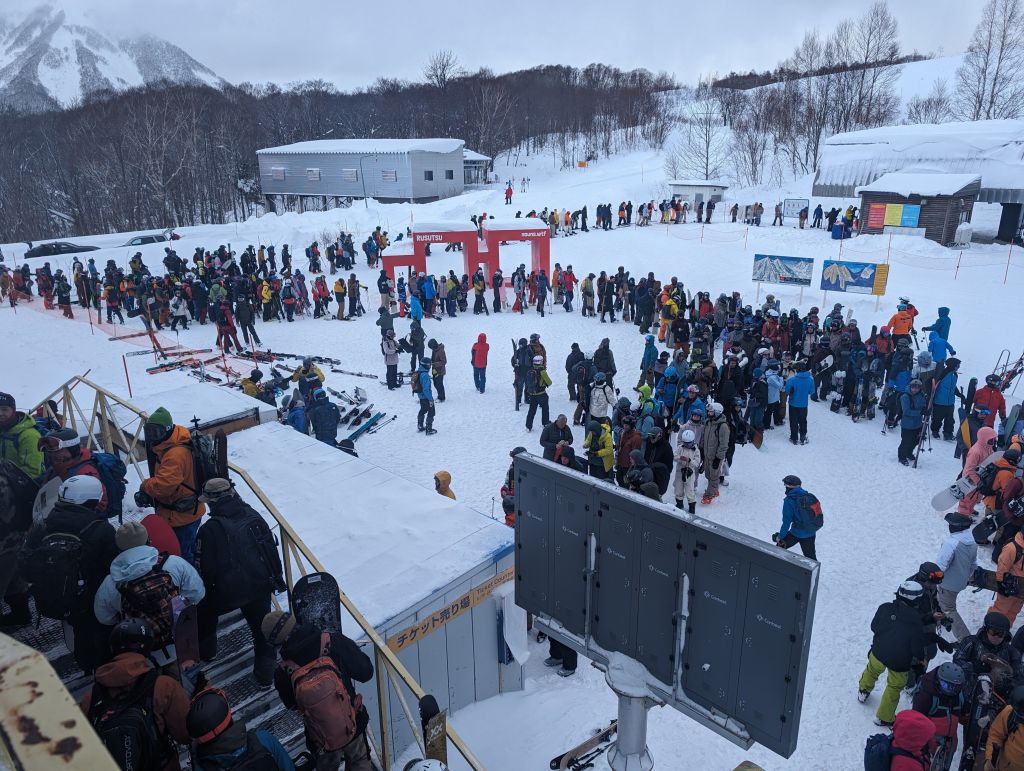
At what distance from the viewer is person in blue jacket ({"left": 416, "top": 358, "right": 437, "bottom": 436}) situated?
11.9m

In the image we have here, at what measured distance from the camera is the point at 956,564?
21.3ft

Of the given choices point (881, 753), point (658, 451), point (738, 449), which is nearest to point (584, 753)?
point (881, 753)

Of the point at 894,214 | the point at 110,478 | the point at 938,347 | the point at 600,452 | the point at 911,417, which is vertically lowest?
the point at 911,417

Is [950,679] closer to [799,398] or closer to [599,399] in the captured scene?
[599,399]

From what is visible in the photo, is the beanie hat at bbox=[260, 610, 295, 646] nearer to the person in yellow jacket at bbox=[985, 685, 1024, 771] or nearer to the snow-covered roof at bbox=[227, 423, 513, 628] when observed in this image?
the snow-covered roof at bbox=[227, 423, 513, 628]

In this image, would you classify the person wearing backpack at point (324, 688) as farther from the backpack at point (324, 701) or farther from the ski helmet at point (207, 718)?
the ski helmet at point (207, 718)

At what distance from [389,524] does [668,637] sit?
3502mm

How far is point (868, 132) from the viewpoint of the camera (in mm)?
32656

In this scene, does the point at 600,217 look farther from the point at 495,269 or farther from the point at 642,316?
the point at 642,316

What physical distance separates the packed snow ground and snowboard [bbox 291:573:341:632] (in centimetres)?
278

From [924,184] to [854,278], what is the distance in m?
11.3

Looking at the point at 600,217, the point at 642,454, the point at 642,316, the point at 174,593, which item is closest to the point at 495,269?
the point at 642,316

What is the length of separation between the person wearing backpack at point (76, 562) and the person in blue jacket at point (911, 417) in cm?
1077

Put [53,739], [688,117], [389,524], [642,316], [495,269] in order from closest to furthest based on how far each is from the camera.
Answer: [53,739] → [389,524] → [642,316] → [495,269] → [688,117]
